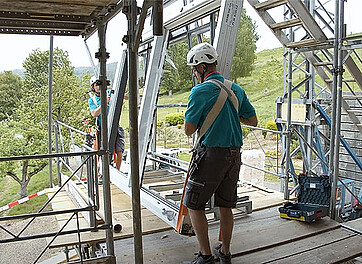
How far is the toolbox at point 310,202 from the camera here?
3709 mm

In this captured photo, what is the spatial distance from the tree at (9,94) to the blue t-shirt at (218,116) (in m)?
10.4

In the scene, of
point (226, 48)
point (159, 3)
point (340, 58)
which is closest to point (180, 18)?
point (226, 48)

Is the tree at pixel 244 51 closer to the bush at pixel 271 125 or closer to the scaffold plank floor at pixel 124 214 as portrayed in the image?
the bush at pixel 271 125

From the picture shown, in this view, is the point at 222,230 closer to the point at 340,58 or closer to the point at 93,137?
the point at 340,58

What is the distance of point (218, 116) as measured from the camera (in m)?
2.55

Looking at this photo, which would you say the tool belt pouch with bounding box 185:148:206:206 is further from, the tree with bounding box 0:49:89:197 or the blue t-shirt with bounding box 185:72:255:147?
the tree with bounding box 0:49:89:197

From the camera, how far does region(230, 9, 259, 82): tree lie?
14.6 m

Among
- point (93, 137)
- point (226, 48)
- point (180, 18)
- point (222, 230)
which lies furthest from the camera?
point (93, 137)

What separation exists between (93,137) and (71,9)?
129 inches

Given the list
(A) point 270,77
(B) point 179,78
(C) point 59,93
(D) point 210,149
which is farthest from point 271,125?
(D) point 210,149

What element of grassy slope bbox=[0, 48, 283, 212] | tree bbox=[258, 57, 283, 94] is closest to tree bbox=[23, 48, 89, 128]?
grassy slope bbox=[0, 48, 283, 212]

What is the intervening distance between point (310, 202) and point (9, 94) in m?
10.7

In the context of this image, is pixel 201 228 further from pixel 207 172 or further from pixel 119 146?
pixel 119 146

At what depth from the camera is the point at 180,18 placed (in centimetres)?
446
